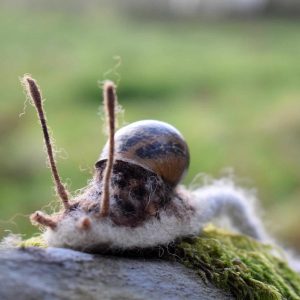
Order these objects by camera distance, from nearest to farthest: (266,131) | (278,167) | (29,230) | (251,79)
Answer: (29,230) → (278,167) → (266,131) → (251,79)

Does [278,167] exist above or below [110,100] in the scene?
above

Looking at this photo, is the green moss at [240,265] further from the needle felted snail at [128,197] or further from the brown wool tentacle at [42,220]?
the brown wool tentacle at [42,220]

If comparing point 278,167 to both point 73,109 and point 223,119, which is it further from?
point 73,109

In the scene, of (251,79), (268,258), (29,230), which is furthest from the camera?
(251,79)

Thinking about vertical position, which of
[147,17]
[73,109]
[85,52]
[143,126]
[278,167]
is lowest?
[143,126]

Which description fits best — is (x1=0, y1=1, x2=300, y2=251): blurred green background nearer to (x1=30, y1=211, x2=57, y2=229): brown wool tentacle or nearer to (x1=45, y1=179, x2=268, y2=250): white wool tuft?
(x1=45, y1=179, x2=268, y2=250): white wool tuft

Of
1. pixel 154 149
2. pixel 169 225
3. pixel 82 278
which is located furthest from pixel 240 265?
pixel 82 278

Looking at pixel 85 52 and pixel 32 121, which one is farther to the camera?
pixel 85 52

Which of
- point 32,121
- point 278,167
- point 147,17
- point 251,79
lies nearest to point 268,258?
point 278,167
